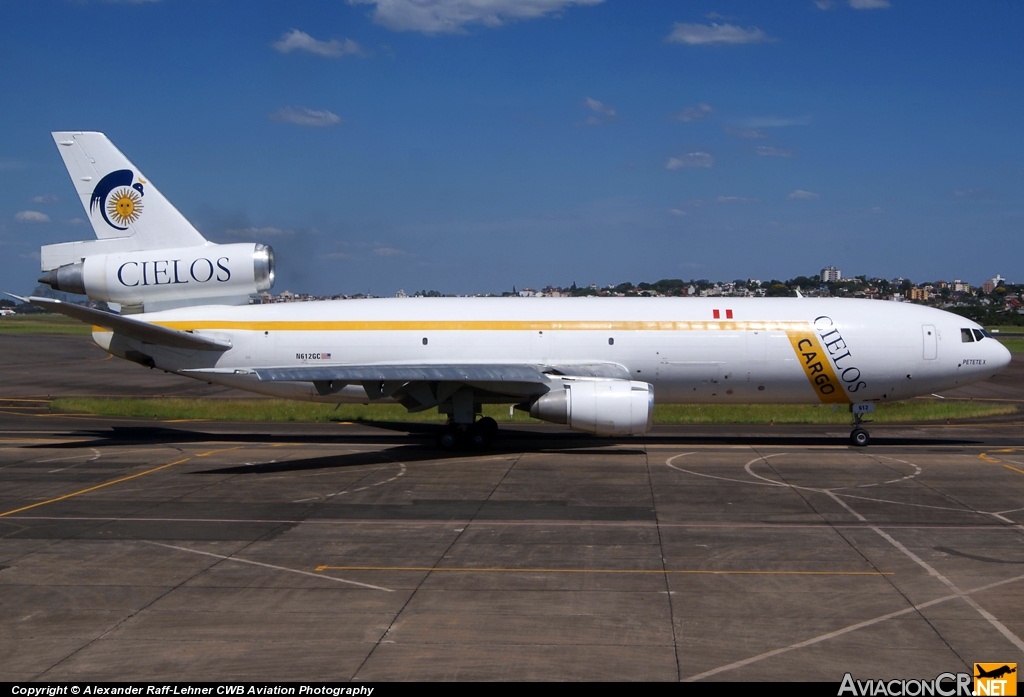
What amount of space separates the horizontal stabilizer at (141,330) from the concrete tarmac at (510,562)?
3.35 meters

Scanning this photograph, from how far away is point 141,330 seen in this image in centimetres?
2572

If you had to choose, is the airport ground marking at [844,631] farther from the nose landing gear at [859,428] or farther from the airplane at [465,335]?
the nose landing gear at [859,428]

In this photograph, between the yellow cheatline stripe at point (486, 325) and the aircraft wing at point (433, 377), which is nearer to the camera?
the aircraft wing at point (433, 377)

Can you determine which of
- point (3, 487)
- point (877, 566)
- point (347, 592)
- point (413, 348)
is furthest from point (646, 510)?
point (3, 487)

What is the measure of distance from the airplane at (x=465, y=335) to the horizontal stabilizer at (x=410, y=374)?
0.23m

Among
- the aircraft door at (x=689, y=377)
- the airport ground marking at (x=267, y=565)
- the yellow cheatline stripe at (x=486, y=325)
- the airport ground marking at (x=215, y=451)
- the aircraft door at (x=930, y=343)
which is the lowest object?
the airport ground marking at (x=267, y=565)

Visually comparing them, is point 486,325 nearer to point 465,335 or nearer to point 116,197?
point 465,335

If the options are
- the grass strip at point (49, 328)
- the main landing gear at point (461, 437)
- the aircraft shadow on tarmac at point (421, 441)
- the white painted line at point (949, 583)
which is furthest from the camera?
the grass strip at point (49, 328)

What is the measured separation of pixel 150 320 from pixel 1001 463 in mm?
25934

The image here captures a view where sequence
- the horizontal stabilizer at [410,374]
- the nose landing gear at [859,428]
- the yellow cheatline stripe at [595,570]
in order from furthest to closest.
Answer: the nose landing gear at [859,428] → the horizontal stabilizer at [410,374] → the yellow cheatline stripe at [595,570]

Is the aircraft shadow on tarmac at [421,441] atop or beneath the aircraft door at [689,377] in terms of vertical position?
beneath

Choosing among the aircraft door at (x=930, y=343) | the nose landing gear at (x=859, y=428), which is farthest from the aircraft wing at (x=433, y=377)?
the aircraft door at (x=930, y=343)

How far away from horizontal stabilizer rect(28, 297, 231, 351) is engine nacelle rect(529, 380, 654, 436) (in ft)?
36.0

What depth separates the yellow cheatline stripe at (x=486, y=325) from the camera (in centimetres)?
2623
